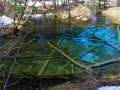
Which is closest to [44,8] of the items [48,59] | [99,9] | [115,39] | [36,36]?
[99,9]

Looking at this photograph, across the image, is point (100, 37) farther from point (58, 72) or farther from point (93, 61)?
point (58, 72)

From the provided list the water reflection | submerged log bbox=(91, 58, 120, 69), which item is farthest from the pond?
submerged log bbox=(91, 58, 120, 69)

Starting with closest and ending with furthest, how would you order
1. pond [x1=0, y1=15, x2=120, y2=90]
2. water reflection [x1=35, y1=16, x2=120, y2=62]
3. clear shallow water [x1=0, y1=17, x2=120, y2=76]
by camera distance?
pond [x1=0, y1=15, x2=120, y2=90] → clear shallow water [x1=0, y1=17, x2=120, y2=76] → water reflection [x1=35, y1=16, x2=120, y2=62]

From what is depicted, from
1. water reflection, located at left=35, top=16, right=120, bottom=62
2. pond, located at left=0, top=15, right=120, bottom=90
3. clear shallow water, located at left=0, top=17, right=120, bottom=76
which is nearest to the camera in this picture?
pond, located at left=0, top=15, right=120, bottom=90

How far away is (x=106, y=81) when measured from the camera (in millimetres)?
12258

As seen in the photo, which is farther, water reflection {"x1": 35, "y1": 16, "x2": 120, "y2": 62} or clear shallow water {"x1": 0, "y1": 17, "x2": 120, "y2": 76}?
water reflection {"x1": 35, "y1": 16, "x2": 120, "y2": 62}

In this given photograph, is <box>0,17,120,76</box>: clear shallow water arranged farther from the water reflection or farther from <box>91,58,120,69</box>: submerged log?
<box>91,58,120,69</box>: submerged log

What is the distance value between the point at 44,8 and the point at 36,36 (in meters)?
11.1

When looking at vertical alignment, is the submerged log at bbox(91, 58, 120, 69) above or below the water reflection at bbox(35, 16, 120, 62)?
below

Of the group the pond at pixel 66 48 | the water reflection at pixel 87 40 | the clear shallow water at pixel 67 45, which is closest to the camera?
the pond at pixel 66 48

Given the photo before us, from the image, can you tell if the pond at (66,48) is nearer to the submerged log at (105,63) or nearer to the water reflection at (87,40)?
the water reflection at (87,40)

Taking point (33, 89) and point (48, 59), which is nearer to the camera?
point (33, 89)

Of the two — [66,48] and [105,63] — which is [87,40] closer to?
[66,48]

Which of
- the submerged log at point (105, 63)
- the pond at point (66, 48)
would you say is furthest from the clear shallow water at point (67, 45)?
the submerged log at point (105, 63)
